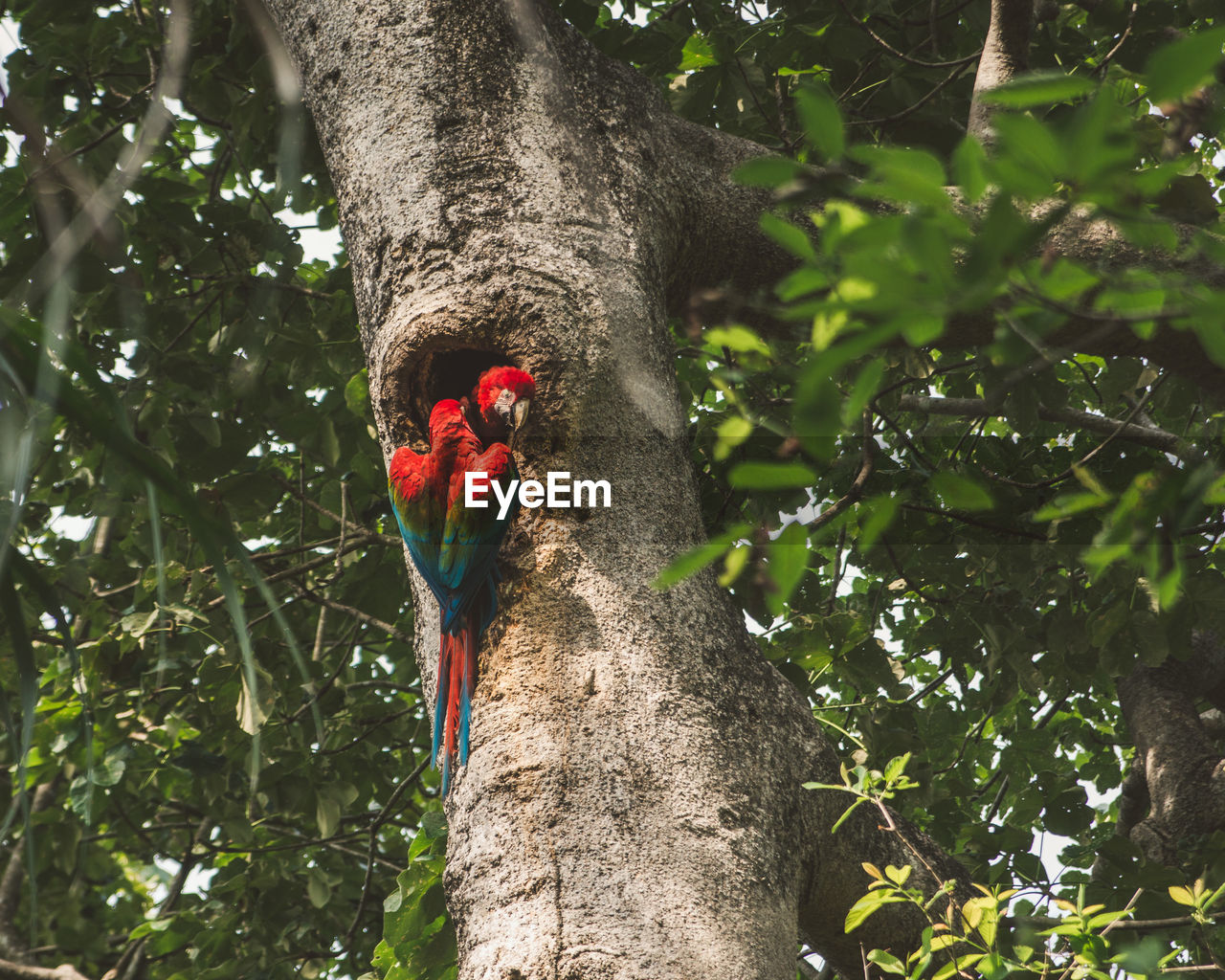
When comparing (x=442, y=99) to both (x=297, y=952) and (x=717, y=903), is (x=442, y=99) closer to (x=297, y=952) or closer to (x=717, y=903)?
(x=717, y=903)

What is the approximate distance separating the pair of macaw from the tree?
0.16ft

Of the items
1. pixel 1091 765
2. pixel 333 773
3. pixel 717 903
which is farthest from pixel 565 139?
pixel 1091 765

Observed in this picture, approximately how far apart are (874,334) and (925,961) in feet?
3.69

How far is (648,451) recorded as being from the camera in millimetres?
1578

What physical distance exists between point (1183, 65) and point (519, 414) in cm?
104

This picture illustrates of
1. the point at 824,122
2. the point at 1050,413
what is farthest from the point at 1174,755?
the point at 824,122

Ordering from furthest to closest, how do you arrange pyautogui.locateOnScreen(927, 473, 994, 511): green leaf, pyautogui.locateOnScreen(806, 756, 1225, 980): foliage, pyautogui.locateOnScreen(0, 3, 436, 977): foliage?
1. pyautogui.locateOnScreen(0, 3, 436, 977): foliage
2. pyautogui.locateOnScreen(806, 756, 1225, 980): foliage
3. pyautogui.locateOnScreen(927, 473, 994, 511): green leaf

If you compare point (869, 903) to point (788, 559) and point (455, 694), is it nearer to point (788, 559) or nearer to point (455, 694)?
point (455, 694)

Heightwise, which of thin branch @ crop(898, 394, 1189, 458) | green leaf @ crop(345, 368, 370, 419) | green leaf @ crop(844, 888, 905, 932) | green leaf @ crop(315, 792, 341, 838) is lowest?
green leaf @ crop(844, 888, 905, 932)

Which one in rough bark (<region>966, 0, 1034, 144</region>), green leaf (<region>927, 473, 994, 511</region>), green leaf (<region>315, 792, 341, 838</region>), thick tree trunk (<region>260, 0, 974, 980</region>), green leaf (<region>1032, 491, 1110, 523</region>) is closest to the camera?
green leaf (<region>927, 473, 994, 511</region>)

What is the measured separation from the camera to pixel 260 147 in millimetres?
3674

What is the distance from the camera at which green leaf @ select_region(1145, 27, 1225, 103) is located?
62 centimetres

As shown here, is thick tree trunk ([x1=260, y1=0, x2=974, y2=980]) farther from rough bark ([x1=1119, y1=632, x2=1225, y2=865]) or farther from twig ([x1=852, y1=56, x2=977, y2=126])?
rough bark ([x1=1119, y1=632, x2=1225, y2=865])

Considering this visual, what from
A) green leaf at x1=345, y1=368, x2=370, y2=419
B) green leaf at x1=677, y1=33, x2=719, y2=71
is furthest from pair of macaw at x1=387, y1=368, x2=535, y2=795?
green leaf at x1=677, y1=33, x2=719, y2=71
